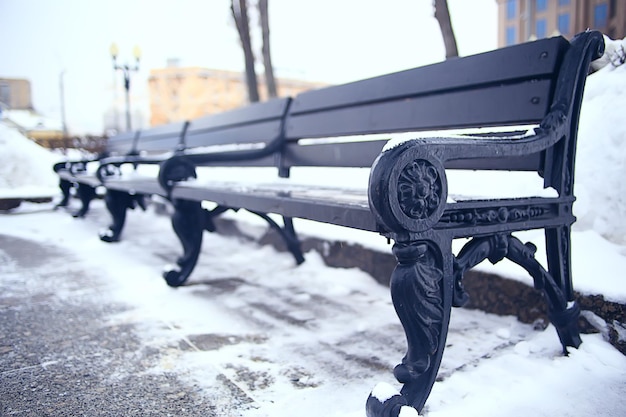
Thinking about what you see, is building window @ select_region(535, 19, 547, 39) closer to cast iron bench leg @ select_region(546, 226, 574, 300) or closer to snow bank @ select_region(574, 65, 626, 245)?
snow bank @ select_region(574, 65, 626, 245)

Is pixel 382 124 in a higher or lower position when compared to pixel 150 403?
higher

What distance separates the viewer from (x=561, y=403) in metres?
1.37

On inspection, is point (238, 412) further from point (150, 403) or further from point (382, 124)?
point (382, 124)

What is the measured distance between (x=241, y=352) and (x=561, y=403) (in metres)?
1.04

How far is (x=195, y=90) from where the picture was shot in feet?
101

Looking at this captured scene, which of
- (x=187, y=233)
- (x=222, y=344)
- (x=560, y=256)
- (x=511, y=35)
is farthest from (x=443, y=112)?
(x=511, y=35)

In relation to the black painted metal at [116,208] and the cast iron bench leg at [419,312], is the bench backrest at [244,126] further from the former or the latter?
the cast iron bench leg at [419,312]

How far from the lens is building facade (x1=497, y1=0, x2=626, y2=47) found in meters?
3.20

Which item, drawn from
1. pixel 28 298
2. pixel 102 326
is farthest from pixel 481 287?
pixel 28 298

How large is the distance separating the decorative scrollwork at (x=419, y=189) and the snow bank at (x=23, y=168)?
6.96 m

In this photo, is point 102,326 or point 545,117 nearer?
point 545,117

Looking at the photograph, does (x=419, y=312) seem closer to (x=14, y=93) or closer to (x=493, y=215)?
(x=493, y=215)

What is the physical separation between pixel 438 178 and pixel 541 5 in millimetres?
4735

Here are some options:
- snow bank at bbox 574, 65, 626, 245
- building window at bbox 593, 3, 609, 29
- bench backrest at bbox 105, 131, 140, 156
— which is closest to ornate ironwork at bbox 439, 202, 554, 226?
snow bank at bbox 574, 65, 626, 245
